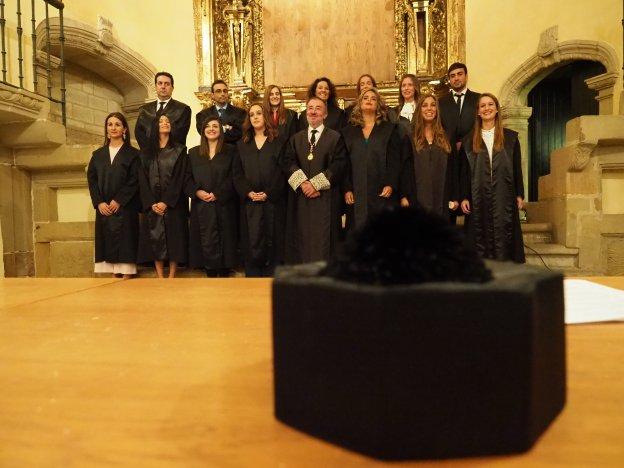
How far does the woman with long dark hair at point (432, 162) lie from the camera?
4.41 meters

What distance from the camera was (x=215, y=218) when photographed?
4609 millimetres

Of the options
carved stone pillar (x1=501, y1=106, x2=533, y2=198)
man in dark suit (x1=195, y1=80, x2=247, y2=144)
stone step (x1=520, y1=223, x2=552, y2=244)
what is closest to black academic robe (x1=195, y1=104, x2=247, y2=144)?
man in dark suit (x1=195, y1=80, x2=247, y2=144)

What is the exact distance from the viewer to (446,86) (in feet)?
24.0

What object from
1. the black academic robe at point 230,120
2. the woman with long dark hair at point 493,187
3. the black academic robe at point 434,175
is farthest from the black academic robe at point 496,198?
the black academic robe at point 230,120

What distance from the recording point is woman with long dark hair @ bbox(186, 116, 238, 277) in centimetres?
460

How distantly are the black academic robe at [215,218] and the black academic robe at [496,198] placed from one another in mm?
2006

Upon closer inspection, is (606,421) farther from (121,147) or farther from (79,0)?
(79,0)

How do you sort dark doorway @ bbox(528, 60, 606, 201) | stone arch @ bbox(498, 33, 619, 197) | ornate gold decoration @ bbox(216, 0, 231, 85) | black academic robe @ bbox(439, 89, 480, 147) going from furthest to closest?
1. dark doorway @ bbox(528, 60, 606, 201)
2. ornate gold decoration @ bbox(216, 0, 231, 85)
3. stone arch @ bbox(498, 33, 619, 197)
4. black academic robe @ bbox(439, 89, 480, 147)

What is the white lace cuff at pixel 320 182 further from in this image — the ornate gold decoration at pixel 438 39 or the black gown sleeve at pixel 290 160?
the ornate gold decoration at pixel 438 39

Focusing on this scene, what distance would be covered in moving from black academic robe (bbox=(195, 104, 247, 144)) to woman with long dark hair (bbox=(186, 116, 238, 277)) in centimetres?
57

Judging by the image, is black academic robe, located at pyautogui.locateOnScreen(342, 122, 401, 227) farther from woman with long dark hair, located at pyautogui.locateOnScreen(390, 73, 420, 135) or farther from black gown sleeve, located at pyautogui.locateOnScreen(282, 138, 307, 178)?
woman with long dark hair, located at pyautogui.locateOnScreen(390, 73, 420, 135)

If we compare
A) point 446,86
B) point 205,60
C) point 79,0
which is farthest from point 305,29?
point 79,0

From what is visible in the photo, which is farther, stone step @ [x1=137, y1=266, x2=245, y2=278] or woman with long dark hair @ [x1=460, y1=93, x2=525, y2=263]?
stone step @ [x1=137, y1=266, x2=245, y2=278]

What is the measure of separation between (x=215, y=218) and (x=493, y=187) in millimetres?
2335
